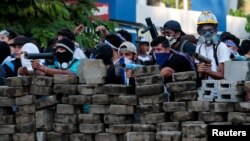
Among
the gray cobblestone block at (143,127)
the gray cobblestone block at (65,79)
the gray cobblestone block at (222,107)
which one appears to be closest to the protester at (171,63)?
the gray cobblestone block at (143,127)

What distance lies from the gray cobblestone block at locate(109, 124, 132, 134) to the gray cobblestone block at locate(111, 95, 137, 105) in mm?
261

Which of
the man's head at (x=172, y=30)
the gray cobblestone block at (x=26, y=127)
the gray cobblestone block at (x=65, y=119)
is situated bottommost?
the gray cobblestone block at (x=26, y=127)

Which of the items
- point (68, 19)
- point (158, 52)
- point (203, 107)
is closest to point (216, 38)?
point (158, 52)

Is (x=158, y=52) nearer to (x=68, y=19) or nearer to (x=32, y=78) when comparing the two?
(x=32, y=78)

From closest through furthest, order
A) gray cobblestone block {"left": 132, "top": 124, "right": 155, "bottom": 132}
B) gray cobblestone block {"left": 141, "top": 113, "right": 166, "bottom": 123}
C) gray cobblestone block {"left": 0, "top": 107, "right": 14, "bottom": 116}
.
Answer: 1. gray cobblestone block {"left": 141, "top": 113, "right": 166, "bottom": 123}
2. gray cobblestone block {"left": 132, "top": 124, "right": 155, "bottom": 132}
3. gray cobblestone block {"left": 0, "top": 107, "right": 14, "bottom": 116}

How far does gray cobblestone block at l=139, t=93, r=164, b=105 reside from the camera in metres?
10.3

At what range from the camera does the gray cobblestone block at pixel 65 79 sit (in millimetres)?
11008

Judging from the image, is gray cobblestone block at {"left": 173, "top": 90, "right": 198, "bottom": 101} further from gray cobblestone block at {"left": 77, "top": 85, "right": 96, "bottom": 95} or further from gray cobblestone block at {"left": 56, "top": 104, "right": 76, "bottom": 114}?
gray cobblestone block at {"left": 56, "top": 104, "right": 76, "bottom": 114}

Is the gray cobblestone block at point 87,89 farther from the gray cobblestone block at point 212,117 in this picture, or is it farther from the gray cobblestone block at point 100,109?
the gray cobblestone block at point 212,117

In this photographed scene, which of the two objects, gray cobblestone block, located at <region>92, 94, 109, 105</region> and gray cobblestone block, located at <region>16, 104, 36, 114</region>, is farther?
gray cobblestone block, located at <region>16, 104, 36, 114</region>

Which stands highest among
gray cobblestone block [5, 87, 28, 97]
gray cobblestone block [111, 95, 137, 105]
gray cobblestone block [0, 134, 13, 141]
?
gray cobblestone block [5, 87, 28, 97]

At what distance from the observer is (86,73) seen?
10906mm

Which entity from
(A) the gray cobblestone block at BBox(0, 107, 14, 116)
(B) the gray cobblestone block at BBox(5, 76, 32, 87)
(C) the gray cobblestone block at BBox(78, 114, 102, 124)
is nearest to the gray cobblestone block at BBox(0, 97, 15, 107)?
(A) the gray cobblestone block at BBox(0, 107, 14, 116)

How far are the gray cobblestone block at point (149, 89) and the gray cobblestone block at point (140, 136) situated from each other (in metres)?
0.44
